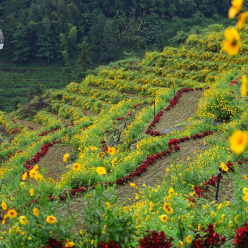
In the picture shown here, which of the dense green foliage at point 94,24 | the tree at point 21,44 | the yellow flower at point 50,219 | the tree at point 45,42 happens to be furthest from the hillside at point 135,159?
the tree at point 21,44

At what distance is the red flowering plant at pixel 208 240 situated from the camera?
2.90 metres

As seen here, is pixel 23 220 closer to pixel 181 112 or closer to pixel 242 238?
pixel 242 238

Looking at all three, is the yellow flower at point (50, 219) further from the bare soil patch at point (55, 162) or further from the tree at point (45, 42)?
the tree at point (45, 42)

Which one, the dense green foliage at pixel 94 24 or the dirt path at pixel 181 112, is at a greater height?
the dense green foliage at pixel 94 24

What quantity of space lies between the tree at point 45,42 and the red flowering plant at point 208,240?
38.7 m

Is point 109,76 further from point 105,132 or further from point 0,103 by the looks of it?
point 0,103

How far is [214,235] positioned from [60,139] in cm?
1104

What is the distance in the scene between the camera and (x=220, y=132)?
8711 mm

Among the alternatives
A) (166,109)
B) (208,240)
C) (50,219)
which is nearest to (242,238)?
(208,240)

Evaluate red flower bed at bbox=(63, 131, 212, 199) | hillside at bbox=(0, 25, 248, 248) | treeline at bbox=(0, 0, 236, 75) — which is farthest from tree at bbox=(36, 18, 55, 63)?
red flower bed at bbox=(63, 131, 212, 199)

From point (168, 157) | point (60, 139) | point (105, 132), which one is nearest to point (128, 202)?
point (168, 157)

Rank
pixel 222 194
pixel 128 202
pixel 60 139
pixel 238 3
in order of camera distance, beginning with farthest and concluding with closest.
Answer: pixel 60 139, pixel 128 202, pixel 222 194, pixel 238 3

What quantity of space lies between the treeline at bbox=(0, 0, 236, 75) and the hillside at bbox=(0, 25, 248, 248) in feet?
59.0

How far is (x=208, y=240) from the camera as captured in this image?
292 centimetres
